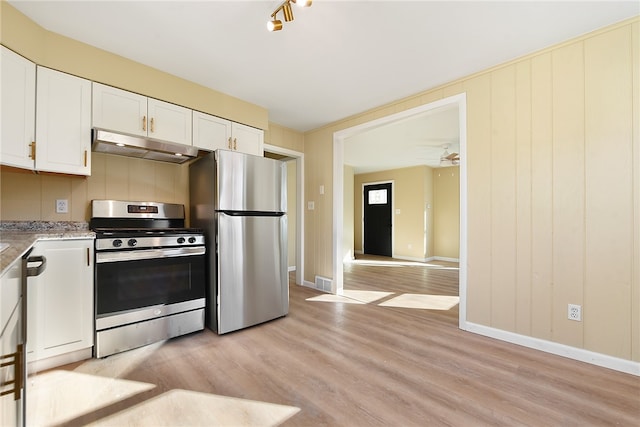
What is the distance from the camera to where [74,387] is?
65.7 inches

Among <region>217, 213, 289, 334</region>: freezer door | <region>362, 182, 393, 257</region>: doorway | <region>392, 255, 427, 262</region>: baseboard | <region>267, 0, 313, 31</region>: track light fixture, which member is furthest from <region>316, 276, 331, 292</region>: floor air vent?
<region>362, 182, 393, 257</region>: doorway

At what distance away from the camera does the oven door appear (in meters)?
2.01

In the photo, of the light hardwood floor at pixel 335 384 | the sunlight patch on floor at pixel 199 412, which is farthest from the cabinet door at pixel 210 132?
the sunlight patch on floor at pixel 199 412

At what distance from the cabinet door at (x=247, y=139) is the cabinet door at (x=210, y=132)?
0.24ft

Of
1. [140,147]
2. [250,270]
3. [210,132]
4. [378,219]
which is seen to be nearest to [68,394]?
[250,270]

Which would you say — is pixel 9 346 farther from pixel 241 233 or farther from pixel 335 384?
pixel 241 233

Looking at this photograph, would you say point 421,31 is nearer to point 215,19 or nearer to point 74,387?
point 215,19

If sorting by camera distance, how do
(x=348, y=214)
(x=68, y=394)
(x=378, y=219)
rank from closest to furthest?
(x=68, y=394), (x=348, y=214), (x=378, y=219)

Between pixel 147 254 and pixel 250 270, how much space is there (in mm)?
873

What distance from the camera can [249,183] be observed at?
2631mm

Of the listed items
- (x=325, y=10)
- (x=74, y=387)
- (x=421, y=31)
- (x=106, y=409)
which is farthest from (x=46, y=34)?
(x=421, y=31)

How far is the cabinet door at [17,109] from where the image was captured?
69.3 inches

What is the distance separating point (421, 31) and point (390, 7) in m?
0.37

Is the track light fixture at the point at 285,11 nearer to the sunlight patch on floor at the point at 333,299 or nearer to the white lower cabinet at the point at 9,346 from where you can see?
the white lower cabinet at the point at 9,346
